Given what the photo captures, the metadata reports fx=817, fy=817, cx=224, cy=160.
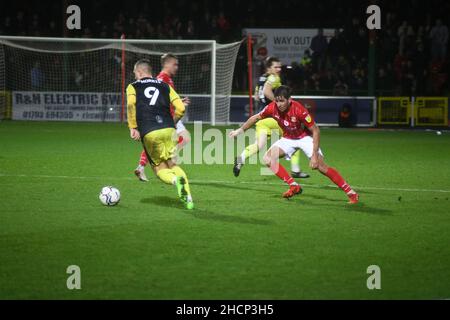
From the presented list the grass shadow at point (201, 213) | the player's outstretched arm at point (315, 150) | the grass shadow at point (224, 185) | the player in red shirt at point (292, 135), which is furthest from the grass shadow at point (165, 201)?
the player's outstretched arm at point (315, 150)

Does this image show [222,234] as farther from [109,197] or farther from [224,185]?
[224,185]

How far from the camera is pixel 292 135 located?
11.8 m

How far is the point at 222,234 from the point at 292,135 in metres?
3.21

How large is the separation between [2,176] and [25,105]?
14698mm

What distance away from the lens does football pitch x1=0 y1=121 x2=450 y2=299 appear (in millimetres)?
6781

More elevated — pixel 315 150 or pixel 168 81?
pixel 168 81

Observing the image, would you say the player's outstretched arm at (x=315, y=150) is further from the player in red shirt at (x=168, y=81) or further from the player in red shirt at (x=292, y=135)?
the player in red shirt at (x=168, y=81)

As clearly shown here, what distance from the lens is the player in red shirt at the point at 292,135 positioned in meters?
11.0

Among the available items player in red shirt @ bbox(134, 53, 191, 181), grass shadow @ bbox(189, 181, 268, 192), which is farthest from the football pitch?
player in red shirt @ bbox(134, 53, 191, 181)

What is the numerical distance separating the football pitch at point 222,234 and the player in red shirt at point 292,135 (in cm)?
31

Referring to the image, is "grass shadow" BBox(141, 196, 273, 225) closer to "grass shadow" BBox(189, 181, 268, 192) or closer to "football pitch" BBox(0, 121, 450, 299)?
"football pitch" BBox(0, 121, 450, 299)

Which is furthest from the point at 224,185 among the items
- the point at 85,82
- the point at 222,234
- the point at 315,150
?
the point at 85,82
